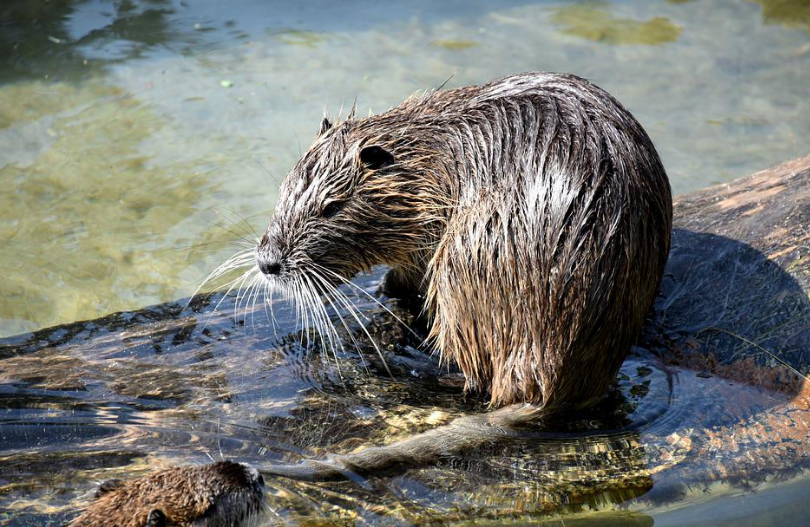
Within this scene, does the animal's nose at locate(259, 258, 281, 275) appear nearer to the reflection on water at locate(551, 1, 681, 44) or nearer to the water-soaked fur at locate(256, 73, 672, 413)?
the water-soaked fur at locate(256, 73, 672, 413)

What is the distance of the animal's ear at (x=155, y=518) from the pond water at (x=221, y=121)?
2.25 ft

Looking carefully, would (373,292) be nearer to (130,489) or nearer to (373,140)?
(373,140)

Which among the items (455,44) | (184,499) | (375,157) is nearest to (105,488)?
(184,499)

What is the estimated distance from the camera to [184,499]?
8.39 feet

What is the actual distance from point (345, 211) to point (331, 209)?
2.6 inches

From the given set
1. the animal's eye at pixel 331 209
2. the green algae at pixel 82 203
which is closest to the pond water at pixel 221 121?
the green algae at pixel 82 203

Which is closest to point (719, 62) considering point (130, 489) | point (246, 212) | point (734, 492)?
point (246, 212)

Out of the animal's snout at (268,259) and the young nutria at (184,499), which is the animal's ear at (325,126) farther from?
the young nutria at (184,499)

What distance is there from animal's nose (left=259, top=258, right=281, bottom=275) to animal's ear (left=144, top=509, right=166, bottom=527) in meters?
1.51

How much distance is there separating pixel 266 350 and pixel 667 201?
1736 mm

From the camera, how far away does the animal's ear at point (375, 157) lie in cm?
361

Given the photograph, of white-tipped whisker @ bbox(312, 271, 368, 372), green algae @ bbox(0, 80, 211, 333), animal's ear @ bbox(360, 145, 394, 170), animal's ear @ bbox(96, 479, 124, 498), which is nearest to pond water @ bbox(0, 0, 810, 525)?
green algae @ bbox(0, 80, 211, 333)

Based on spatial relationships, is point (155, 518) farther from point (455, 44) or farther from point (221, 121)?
point (455, 44)

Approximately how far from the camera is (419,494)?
2.91 m
